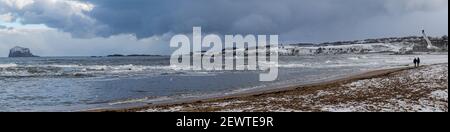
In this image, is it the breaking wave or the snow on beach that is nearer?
the snow on beach

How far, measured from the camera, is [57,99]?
2288cm

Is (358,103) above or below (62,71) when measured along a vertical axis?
below

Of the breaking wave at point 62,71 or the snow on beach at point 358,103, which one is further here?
the breaking wave at point 62,71

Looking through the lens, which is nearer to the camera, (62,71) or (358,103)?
(358,103)
